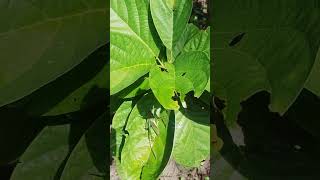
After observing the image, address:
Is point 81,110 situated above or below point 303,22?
below

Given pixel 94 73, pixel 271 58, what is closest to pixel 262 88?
pixel 271 58

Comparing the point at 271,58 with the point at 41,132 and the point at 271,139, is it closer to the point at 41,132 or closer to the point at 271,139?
the point at 271,139

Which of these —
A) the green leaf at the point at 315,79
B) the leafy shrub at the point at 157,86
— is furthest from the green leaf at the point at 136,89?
the green leaf at the point at 315,79

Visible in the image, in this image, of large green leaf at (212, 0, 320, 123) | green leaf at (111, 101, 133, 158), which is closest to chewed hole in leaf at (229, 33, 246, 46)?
large green leaf at (212, 0, 320, 123)

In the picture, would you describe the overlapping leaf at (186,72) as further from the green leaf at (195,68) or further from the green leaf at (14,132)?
the green leaf at (14,132)

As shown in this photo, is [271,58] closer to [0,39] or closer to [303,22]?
[303,22]

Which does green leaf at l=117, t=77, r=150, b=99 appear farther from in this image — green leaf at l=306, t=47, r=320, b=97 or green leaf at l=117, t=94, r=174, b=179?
green leaf at l=306, t=47, r=320, b=97
